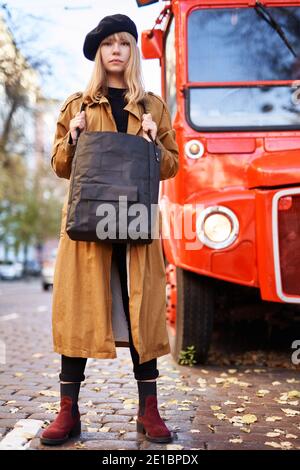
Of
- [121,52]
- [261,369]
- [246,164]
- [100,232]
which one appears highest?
[121,52]

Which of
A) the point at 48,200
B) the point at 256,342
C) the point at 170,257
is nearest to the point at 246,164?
the point at 170,257

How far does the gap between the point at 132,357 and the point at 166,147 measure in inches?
45.9

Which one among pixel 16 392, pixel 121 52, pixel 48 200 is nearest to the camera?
pixel 121 52

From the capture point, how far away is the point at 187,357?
558 centimetres

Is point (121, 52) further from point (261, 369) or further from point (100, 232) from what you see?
point (261, 369)

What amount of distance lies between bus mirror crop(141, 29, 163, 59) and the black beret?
2567mm

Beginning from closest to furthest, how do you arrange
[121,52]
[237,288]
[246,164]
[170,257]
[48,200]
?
[121,52] < [246,164] < [170,257] < [237,288] < [48,200]

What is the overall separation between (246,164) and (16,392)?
7.86 ft

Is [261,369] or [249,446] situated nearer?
[249,446]

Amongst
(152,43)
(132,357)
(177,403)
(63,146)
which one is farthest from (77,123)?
(152,43)

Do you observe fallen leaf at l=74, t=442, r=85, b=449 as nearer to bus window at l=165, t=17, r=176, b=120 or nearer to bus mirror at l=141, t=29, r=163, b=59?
bus window at l=165, t=17, r=176, b=120

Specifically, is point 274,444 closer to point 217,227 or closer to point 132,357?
point 132,357

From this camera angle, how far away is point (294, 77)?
5184mm

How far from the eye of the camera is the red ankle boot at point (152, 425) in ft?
10.8
